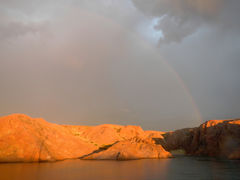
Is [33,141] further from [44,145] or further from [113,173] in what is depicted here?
[113,173]

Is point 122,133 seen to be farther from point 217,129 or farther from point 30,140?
point 217,129

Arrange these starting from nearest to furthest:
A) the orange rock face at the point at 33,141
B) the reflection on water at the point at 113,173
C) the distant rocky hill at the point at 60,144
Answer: the reflection on water at the point at 113,173 → the orange rock face at the point at 33,141 → the distant rocky hill at the point at 60,144

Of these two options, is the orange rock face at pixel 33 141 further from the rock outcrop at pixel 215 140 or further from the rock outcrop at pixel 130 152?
the rock outcrop at pixel 215 140

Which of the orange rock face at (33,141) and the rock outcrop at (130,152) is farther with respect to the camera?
the rock outcrop at (130,152)

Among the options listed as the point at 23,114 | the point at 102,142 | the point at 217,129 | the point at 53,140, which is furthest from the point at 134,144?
the point at 217,129

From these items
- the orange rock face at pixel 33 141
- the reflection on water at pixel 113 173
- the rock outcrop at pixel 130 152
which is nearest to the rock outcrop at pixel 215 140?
the rock outcrop at pixel 130 152

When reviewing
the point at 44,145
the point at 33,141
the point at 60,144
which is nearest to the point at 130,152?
the point at 60,144

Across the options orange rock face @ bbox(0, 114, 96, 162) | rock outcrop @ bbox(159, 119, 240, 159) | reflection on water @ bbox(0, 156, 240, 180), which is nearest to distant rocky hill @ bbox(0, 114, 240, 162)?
orange rock face @ bbox(0, 114, 96, 162)

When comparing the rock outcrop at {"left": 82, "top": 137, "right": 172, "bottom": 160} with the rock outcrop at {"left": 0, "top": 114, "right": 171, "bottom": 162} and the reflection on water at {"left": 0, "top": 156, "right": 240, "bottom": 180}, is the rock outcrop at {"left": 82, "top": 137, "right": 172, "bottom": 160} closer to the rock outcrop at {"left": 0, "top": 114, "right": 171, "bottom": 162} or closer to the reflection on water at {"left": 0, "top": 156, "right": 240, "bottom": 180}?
the rock outcrop at {"left": 0, "top": 114, "right": 171, "bottom": 162}

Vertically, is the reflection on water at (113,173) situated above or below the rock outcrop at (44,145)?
below

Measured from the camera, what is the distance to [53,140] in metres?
42.9

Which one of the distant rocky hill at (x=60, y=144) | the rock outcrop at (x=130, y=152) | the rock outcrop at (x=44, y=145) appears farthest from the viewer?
the rock outcrop at (x=130, y=152)

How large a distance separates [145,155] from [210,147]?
166ft

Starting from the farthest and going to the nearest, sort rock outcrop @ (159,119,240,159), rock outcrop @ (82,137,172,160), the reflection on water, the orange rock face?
rock outcrop @ (159,119,240,159) → rock outcrop @ (82,137,172,160) → the orange rock face → the reflection on water
